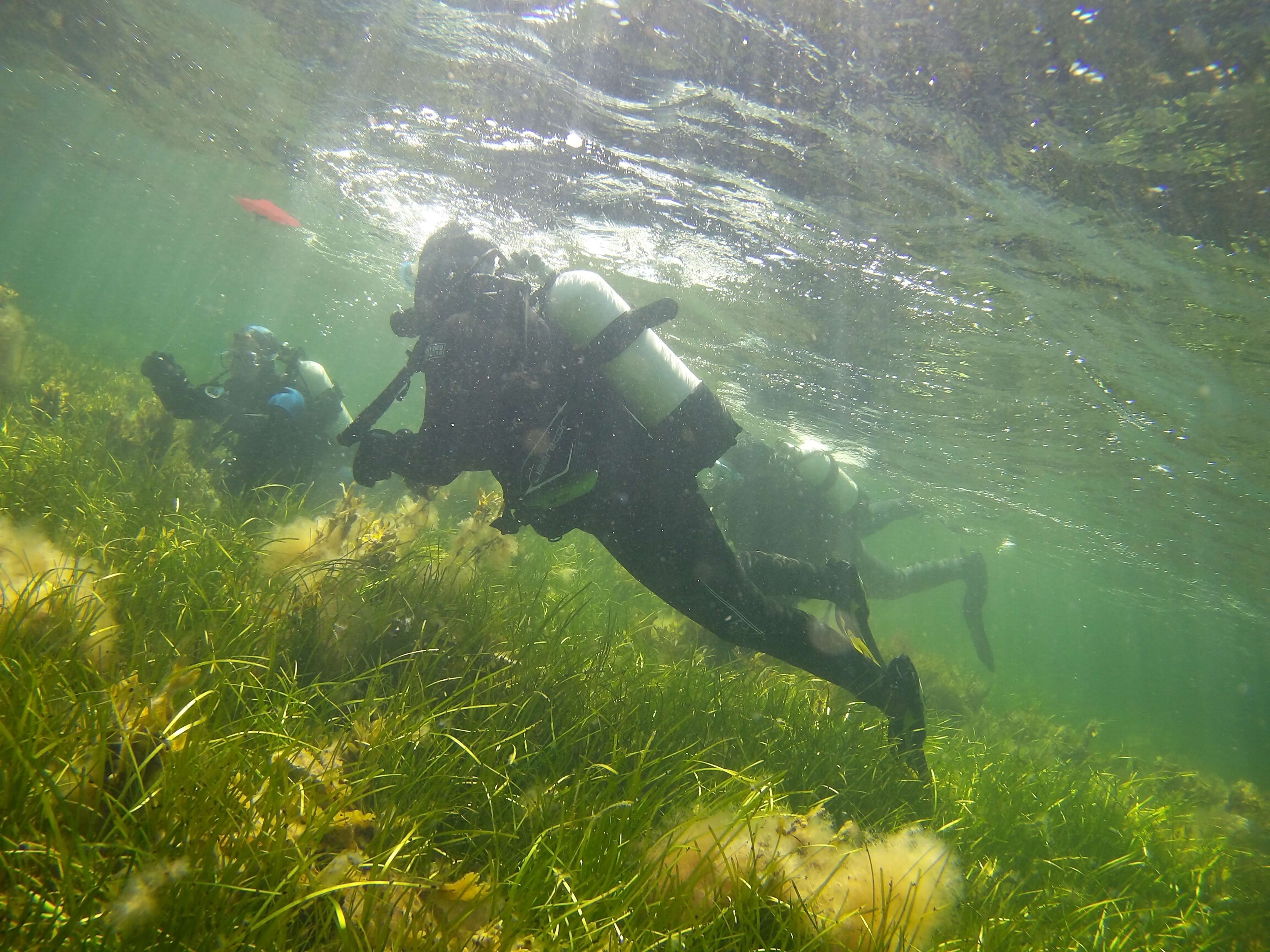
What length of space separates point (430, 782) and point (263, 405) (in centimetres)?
639

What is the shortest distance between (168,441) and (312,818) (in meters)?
8.56

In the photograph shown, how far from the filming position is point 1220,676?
69062 mm

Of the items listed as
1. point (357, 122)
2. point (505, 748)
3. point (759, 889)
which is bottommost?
point (505, 748)

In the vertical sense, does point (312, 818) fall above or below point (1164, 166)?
below

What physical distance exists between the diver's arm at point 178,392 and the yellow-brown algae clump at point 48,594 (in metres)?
3.84

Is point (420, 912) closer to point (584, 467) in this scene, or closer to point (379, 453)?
point (584, 467)

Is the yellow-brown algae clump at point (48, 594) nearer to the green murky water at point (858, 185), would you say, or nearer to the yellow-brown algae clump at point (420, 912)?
the yellow-brown algae clump at point (420, 912)

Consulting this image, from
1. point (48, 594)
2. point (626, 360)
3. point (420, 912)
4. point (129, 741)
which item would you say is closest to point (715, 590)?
point (626, 360)

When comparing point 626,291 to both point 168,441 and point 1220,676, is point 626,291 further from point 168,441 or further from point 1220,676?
point 1220,676

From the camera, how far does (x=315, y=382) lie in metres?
7.29

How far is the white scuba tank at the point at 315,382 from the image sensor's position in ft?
23.6

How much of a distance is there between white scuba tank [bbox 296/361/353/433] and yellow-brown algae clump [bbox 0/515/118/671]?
438 cm

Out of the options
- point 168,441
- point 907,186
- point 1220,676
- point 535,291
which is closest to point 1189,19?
point 907,186

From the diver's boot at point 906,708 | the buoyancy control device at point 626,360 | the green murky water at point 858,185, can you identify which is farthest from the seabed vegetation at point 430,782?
the green murky water at point 858,185
